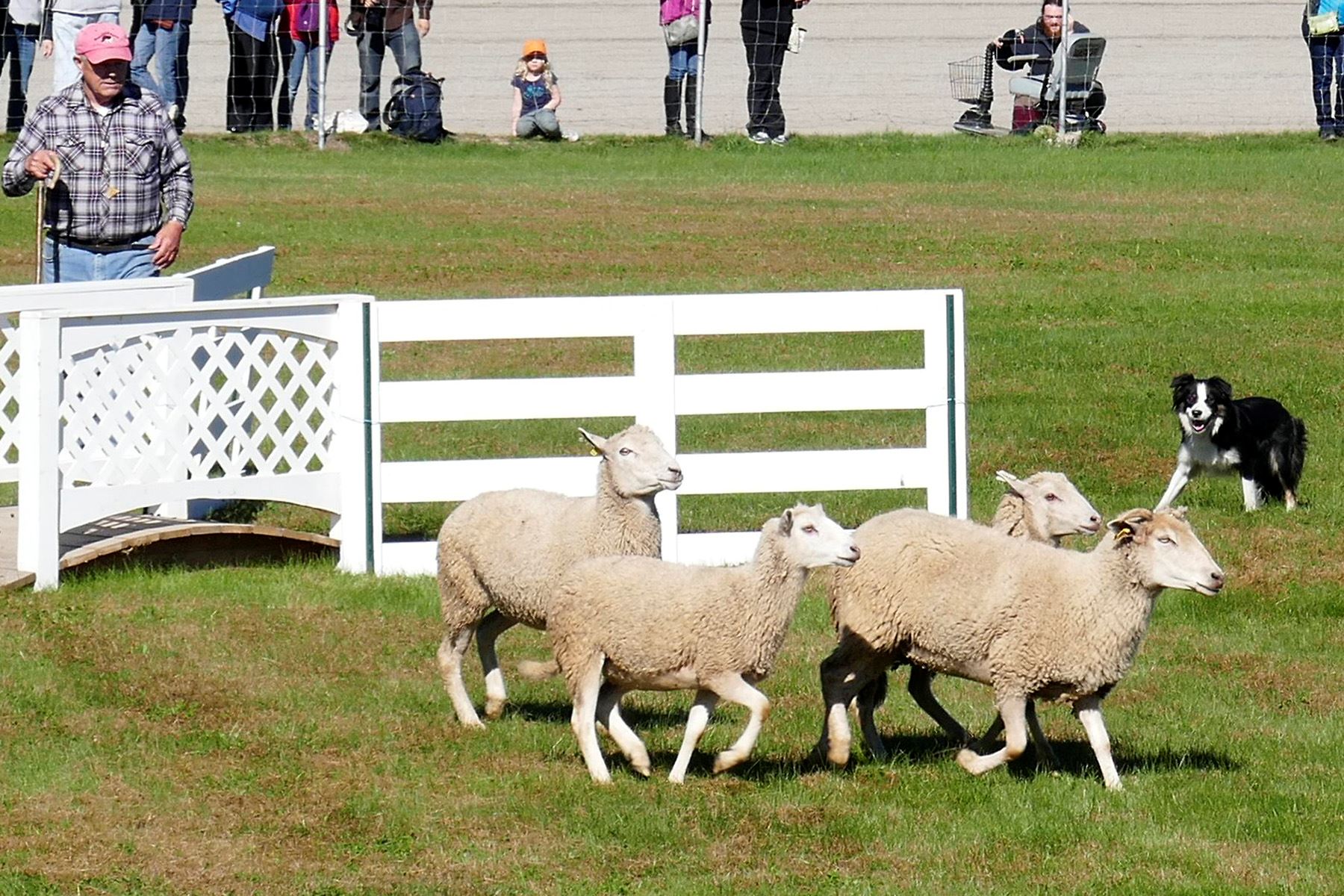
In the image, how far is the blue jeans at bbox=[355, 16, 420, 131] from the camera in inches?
1018

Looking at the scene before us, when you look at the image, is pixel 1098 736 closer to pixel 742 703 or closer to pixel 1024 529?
pixel 1024 529

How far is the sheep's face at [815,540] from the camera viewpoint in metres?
7.57

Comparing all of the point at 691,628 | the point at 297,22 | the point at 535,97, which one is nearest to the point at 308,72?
the point at 297,22

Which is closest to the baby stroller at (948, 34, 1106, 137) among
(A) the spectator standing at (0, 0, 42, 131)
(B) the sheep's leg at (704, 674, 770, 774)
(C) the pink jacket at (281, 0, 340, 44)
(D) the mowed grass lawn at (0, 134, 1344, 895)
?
(D) the mowed grass lawn at (0, 134, 1344, 895)

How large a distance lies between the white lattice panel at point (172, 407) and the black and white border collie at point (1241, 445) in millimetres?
5350

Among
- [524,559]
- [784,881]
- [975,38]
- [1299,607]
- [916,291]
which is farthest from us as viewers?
[975,38]

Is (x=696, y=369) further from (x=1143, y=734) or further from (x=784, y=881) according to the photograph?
(x=784, y=881)

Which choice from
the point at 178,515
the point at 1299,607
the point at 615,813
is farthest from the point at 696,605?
the point at 178,515

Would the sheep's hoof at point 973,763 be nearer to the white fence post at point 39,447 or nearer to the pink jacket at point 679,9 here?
the white fence post at point 39,447

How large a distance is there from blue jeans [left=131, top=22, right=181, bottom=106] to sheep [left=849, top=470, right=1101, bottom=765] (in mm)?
17663

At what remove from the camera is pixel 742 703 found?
763cm

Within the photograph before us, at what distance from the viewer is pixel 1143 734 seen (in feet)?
28.7

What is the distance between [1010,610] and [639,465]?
1.61m

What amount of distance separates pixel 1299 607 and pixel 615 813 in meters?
4.95
